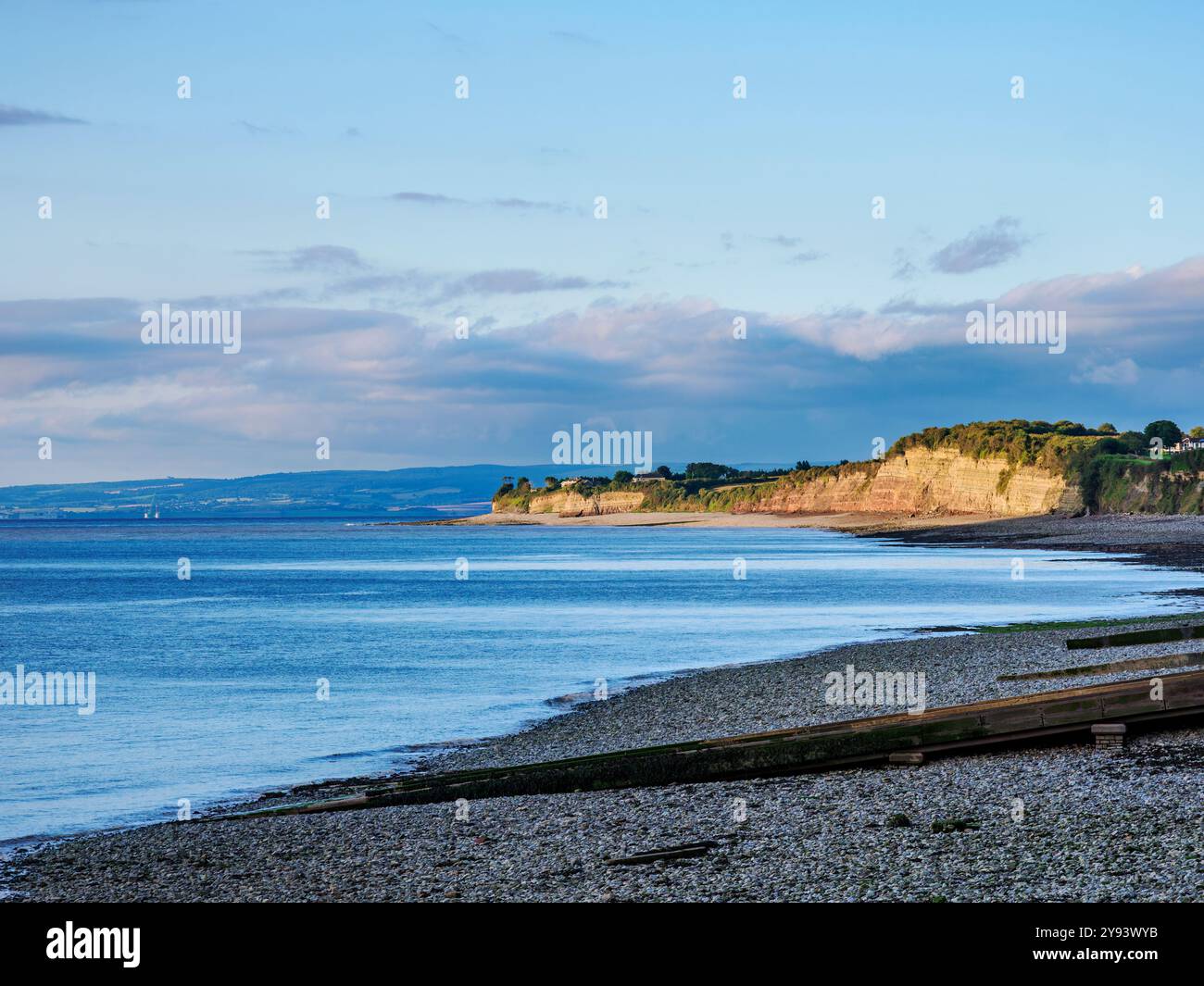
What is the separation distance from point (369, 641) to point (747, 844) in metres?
40.7

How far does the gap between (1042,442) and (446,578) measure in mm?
115362

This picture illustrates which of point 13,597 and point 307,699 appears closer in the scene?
point 307,699

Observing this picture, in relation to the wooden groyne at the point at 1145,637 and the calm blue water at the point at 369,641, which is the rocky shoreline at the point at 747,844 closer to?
the wooden groyne at the point at 1145,637

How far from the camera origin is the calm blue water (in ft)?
84.7

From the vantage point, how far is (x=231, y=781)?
2375cm

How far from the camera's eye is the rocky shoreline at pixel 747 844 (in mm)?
12195

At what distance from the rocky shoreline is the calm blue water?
14.7 ft

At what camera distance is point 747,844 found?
14.1m

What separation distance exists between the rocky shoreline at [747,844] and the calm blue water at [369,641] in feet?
14.7

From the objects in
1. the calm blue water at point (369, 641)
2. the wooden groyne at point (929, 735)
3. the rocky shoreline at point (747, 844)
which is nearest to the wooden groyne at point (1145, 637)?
the wooden groyne at point (929, 735)

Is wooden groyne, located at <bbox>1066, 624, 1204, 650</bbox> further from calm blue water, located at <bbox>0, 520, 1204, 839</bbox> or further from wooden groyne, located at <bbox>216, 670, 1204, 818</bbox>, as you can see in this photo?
calm blue water, located at <bbox>0, 520, 1204, 839</bbox>

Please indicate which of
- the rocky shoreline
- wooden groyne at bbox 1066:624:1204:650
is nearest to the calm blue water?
the rocky shoreline
